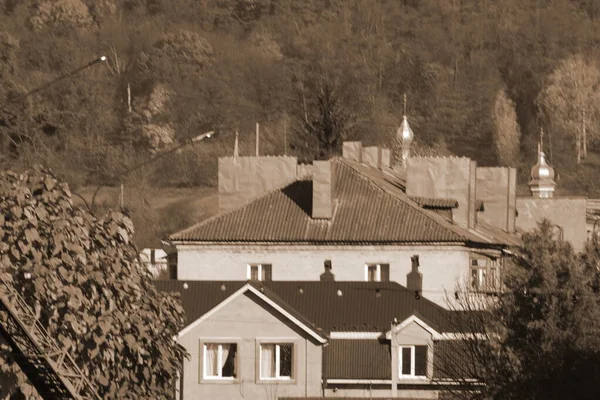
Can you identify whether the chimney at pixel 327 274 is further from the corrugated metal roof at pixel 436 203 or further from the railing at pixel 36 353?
the railing at pixel 36 353

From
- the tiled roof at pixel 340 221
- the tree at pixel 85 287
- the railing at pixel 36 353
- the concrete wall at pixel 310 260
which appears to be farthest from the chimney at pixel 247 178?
the railing at pixel 36 353

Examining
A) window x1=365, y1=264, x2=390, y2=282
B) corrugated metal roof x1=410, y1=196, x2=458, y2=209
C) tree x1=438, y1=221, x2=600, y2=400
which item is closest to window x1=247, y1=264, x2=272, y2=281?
window x1=365, y1=264, x2=390, y2=282

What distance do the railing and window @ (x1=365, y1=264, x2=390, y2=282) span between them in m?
43.8

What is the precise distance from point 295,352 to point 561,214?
3806 centimetres

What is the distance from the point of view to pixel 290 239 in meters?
77.1

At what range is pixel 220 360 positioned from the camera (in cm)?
6081

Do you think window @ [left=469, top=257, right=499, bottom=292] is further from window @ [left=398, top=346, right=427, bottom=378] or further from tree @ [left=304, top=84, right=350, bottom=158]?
tree @ [left=304, top=84, right=350, bottom=158]

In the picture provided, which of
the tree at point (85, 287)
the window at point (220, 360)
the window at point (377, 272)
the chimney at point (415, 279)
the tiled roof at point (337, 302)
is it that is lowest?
the tree at point (85, 287)

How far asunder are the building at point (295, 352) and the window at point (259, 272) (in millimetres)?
14609

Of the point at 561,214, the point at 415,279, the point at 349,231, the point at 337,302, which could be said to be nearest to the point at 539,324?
the point at 337,302

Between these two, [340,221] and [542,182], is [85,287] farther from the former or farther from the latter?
[542,182]

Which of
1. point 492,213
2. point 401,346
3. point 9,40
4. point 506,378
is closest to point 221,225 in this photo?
point 492,213

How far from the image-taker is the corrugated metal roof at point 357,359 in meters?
60.1

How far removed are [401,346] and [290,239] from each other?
1664cm
